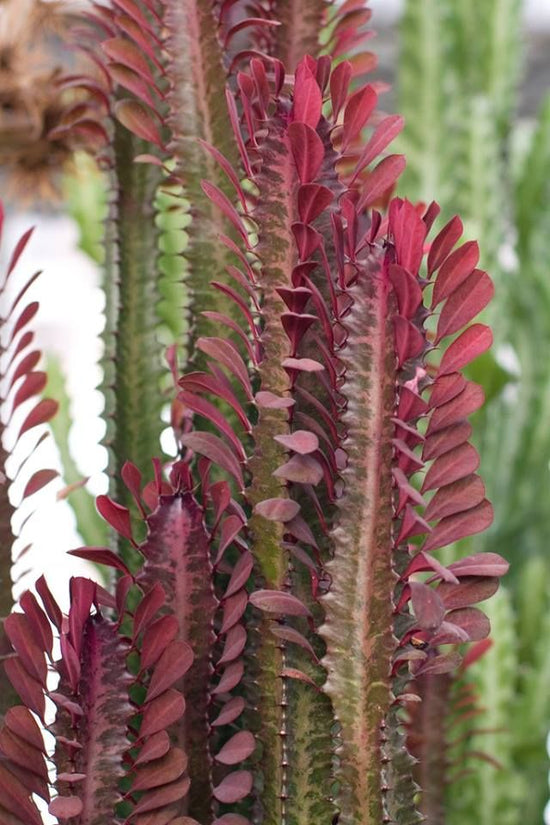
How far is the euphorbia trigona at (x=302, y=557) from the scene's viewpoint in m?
0.48

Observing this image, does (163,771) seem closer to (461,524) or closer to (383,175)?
(461,524)

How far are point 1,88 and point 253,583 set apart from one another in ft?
3.03

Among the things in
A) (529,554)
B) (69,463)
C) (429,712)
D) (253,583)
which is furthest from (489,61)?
(253,583)

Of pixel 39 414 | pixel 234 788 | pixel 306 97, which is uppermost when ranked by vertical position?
pixel 306 97

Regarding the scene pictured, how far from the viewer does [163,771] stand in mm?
506

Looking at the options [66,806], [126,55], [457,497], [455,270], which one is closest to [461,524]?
[457,497]

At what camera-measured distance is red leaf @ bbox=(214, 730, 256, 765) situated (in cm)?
52

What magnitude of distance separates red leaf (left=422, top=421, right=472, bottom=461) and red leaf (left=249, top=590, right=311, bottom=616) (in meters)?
0.09

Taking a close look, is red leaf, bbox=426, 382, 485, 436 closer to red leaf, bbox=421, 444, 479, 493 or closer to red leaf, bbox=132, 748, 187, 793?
red leaf, bbox=421, 444, 479, 493

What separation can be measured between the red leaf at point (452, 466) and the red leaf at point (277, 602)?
78 mm

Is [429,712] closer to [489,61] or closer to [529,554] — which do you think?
[529,554]

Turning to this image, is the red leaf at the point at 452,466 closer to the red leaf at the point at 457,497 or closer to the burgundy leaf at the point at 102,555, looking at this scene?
the red leaf at the point at 457,497

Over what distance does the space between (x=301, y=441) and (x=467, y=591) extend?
0.11m

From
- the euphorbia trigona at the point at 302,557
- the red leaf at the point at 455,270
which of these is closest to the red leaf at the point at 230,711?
the euphorbia trigona at the point at 302,557
